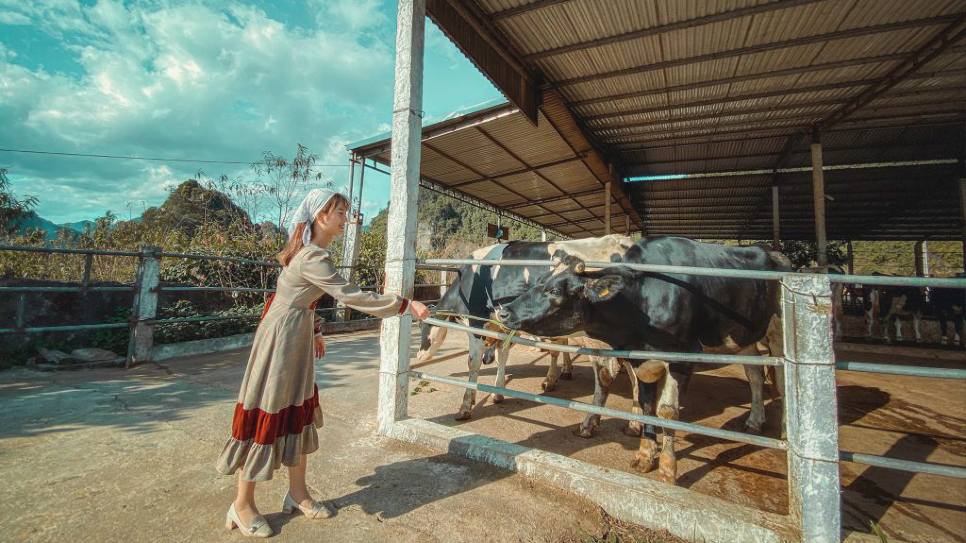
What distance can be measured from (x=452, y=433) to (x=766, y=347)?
143 inches

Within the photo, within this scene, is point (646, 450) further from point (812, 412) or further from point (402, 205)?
point (402, 205)

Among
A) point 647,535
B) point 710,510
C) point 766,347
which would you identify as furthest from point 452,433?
point 766,347

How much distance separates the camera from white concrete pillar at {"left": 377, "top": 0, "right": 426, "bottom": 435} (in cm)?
286

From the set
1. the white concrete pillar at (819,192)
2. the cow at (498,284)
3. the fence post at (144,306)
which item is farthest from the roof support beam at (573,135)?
the fence post at (144,306)

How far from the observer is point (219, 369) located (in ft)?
15.9

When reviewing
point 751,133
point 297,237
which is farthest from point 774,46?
point 297,237

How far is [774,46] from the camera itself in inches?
180

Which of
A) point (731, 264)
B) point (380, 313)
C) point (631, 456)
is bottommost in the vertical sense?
point (631, 456)

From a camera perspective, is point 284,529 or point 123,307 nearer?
point 284,529

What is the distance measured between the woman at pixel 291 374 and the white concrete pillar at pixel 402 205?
85cm

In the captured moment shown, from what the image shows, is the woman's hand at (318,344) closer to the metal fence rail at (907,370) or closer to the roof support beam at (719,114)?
the metal fence rail at (907,370)

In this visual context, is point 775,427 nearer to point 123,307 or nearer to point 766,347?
point 766,347

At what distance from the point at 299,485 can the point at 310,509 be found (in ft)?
0.41

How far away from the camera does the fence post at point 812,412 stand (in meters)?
1.62
